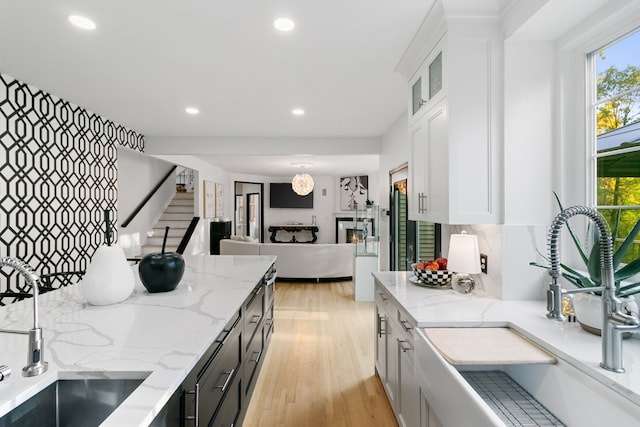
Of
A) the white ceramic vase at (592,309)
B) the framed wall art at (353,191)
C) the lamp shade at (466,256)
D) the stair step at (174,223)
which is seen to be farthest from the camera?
the framed wall art at (353,191)

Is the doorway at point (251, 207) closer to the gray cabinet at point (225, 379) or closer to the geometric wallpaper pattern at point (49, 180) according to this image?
the geometric wallpaper pattern at point (49, 180)

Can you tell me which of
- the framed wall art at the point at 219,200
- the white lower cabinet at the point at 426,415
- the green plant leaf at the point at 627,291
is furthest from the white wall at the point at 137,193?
the green plant leaf at the point at 627,291

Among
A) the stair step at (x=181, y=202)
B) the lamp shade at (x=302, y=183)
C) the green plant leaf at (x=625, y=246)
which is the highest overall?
the lamp shade at (x=302, y=183)

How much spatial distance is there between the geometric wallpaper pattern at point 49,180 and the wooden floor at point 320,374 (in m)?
2.11

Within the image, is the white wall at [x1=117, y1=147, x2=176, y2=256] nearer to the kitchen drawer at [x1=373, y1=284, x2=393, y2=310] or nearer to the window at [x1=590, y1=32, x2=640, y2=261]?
the kitchen drawer at [x1=373, y1=284, x2=393, y2=310]

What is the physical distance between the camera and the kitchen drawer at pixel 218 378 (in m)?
1.33

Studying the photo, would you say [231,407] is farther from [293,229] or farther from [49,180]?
[293,229]

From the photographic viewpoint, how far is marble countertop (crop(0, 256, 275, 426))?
36.8 inches

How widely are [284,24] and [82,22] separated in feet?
4.15

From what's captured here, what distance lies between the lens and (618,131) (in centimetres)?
162

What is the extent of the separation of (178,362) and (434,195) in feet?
5.67

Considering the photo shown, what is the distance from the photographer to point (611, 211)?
1651mm

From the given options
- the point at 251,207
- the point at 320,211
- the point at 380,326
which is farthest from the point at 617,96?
the point at 251,207

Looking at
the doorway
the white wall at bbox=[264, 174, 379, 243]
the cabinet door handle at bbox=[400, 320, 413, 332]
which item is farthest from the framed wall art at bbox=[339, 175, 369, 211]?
the cabinet door handle at bbox=[400, 320, 413, 332]
